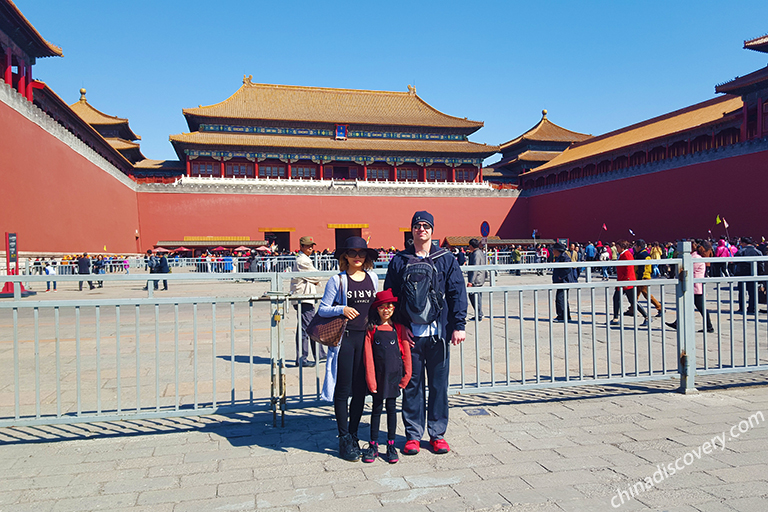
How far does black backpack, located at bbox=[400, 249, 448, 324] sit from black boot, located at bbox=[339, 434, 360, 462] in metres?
0.73

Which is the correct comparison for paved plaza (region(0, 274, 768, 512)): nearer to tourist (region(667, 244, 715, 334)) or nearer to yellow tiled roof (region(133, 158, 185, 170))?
tourist (region(667, 244, 715, 334))

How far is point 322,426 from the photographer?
3367 mm

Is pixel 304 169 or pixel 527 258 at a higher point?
pixel 304 169

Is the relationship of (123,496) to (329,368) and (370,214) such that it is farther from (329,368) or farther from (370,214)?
(370,214)

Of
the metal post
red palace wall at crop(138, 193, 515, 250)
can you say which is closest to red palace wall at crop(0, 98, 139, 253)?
red palace wall at crop(138, 193, 515, 250)

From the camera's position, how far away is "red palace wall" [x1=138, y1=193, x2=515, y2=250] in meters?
27.2

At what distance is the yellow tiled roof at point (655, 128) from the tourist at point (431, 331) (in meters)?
21.8

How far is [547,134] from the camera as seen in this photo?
3488 cm

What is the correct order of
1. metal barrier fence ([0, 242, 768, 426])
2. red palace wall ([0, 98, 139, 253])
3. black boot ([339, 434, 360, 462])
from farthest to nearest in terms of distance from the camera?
red palace wall ([0, 98, 139, 253])
metal barrier fence ([0, 242, 768, 426])
black boot ([339, 434, 360, 462])

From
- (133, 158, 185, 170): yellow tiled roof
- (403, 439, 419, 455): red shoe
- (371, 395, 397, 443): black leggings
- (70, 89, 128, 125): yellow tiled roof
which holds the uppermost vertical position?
(70, 89, 128, 125): yellow tiled roof

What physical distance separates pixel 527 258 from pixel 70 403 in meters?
21.3

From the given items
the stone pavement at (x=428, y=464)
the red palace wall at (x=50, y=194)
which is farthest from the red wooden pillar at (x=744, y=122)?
the red palace wall at (x=50, y=194)

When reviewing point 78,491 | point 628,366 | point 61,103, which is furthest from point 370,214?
point 78,491

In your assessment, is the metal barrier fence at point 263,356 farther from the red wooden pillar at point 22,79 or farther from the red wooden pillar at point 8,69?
the red wooden pillar at point 22,79
